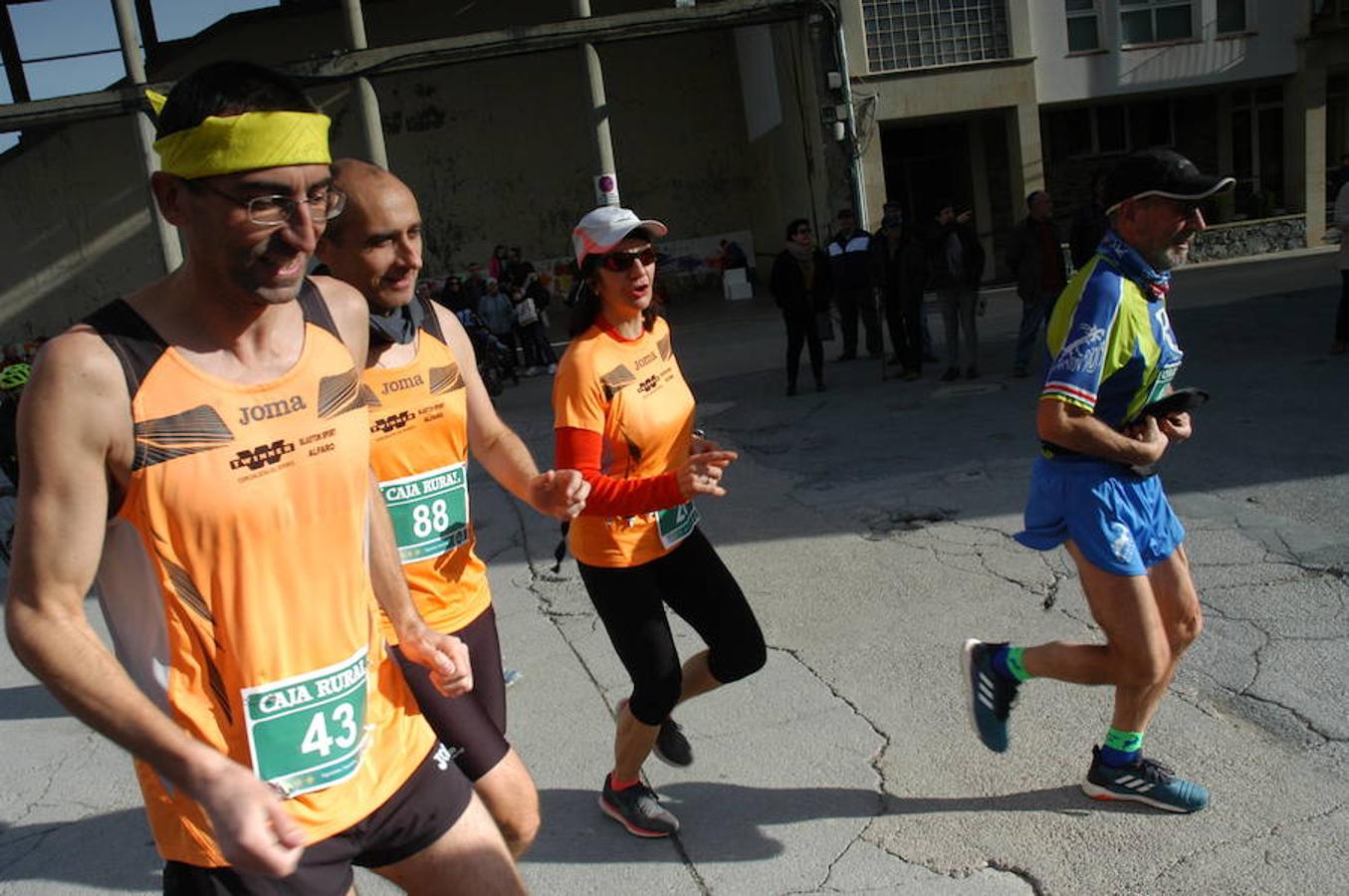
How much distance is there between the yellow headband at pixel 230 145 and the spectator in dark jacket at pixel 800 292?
32.9 feet

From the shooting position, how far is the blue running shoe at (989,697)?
3.56 metres

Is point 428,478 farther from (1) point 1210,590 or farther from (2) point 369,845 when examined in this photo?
(1) point 1210,590

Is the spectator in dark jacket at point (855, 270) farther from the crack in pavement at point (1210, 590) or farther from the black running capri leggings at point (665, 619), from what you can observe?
the black running capri leggings at point (665, 619)

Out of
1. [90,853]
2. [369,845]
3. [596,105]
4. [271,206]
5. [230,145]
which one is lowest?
[90,853]

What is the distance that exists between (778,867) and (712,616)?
30.7 inches

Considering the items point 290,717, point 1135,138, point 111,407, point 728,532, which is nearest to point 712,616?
point 290,717

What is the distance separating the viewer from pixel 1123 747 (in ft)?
10.9

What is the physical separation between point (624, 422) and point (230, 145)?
171 cm

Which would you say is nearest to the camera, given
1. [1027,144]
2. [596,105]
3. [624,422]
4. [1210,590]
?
[624,422]

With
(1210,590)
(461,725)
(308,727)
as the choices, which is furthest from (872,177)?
(308,727)

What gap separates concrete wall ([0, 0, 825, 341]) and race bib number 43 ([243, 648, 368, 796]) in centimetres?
2625

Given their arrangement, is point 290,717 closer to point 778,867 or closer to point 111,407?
point 111,407

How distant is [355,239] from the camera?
115 inches

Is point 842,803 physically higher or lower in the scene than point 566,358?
lower
